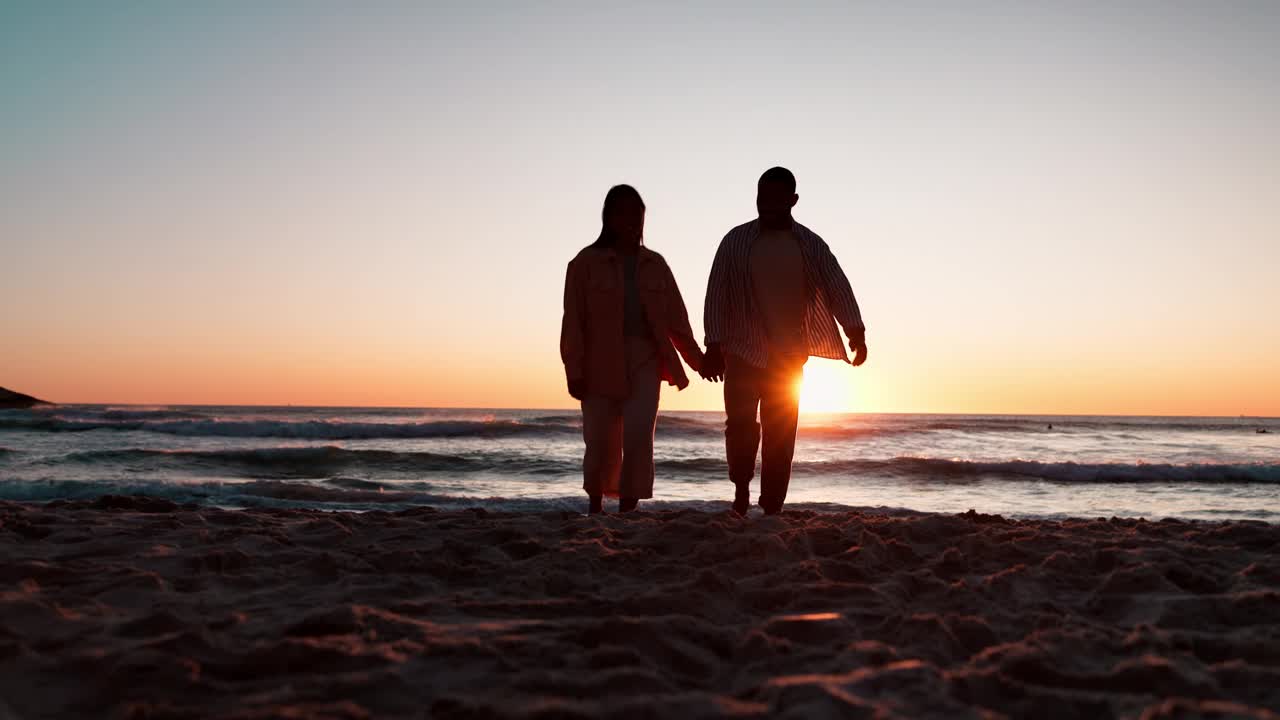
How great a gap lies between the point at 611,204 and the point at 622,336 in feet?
2.62

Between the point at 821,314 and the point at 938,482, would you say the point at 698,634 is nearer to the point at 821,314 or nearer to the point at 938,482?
the point at 821,314

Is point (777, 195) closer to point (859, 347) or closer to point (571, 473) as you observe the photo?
point (859, 347)

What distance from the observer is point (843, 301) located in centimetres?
483

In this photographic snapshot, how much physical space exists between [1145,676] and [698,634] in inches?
42.4

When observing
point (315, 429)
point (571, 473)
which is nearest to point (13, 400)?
point (315, 429)

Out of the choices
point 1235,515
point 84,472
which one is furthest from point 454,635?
point 84,472

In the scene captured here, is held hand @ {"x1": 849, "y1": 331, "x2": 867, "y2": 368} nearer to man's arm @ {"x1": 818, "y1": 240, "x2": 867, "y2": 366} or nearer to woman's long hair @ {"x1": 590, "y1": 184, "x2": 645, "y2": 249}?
man's arm @ {"x1": 818, "y1": 240, "x2": 867, "y2": 366}

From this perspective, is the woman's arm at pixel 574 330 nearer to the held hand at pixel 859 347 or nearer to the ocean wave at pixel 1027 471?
the held hand at pixel 859 347

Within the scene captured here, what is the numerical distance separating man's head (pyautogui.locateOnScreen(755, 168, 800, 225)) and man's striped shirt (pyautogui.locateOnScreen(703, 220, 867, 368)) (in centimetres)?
9

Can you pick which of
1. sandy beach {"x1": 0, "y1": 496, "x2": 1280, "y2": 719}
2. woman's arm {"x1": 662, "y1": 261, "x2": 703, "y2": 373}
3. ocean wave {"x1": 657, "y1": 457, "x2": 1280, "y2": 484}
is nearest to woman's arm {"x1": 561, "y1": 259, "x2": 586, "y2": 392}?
woman's arm {"x1": 662, "y1": 261, "x2": 703, "y2": 373}

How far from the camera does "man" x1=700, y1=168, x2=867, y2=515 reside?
15.8 feet

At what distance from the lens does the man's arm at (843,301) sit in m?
4.77

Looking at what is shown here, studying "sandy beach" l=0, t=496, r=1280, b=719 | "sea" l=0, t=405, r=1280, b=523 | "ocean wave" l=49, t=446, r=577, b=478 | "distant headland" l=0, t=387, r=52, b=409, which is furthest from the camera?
"distant headland" l=0, t=387, r=52, b=409

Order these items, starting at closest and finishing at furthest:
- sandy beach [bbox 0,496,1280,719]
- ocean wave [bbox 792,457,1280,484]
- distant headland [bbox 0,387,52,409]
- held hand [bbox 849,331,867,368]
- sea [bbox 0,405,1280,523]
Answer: sandy beach [bbox 0,496,1280,719] → held hand [bbox 849,331,867,368] → sea [bbox 0,405,1280,523] → ocean wave [bbox 792,457,1280,484] → distant headland [bbox 0,387,52,409]
